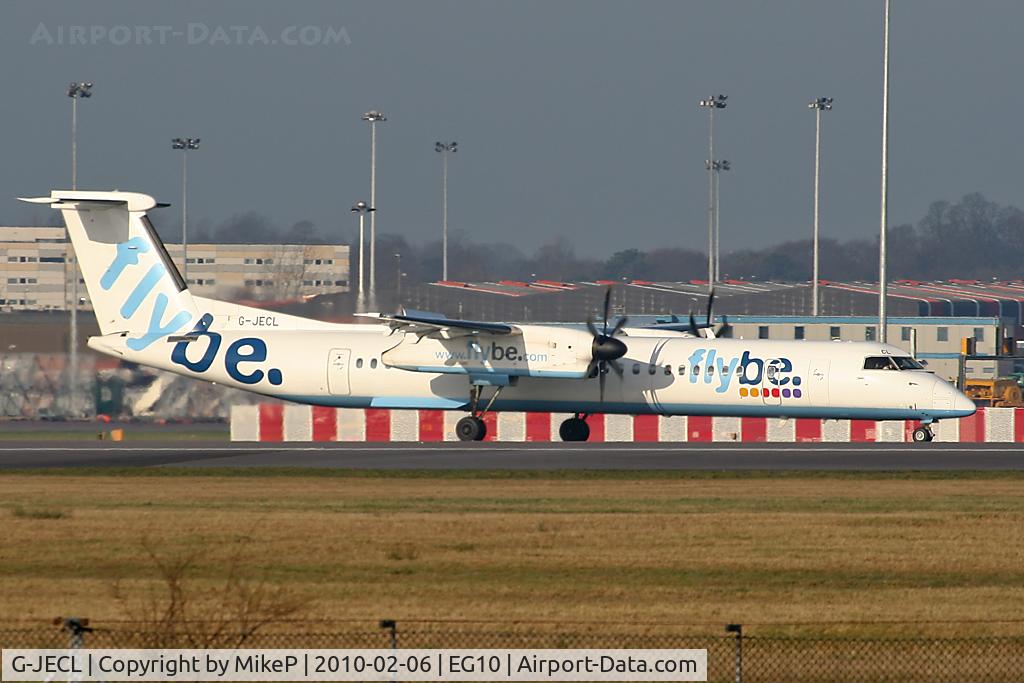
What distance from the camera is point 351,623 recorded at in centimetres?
1424

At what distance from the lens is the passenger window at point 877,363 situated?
37188mm

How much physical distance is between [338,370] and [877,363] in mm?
13971

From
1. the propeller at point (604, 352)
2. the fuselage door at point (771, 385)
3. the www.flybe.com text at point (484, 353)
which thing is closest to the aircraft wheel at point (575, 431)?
the propeller at point (604, 352)

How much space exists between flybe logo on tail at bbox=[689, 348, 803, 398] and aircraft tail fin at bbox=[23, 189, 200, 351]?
13.8 m

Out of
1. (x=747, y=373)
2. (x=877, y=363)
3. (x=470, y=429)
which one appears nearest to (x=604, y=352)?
(x=747, y=373)

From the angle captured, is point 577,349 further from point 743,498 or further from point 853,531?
point 853,531

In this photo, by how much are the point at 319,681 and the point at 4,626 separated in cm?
456

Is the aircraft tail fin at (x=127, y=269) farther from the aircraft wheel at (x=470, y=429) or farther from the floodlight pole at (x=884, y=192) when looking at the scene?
the floodlight pole at (x=884, y=192)

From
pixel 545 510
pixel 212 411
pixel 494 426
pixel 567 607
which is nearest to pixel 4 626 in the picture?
pixel 567 607

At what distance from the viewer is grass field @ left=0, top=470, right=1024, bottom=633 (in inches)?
631

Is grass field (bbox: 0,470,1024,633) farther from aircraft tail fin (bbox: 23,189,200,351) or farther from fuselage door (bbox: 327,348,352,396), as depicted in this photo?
aircraft tail fin (bbox: 23,189,200,351)

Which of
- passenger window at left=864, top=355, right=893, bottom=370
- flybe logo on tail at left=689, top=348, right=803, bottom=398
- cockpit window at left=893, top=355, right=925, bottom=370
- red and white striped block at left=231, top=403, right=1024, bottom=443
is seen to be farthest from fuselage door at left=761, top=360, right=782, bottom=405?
red and white striped block at left=231, top=403, right=1024, bottom=443

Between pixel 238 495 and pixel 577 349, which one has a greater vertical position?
pixel 577 349

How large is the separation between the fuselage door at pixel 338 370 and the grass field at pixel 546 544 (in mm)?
11213
